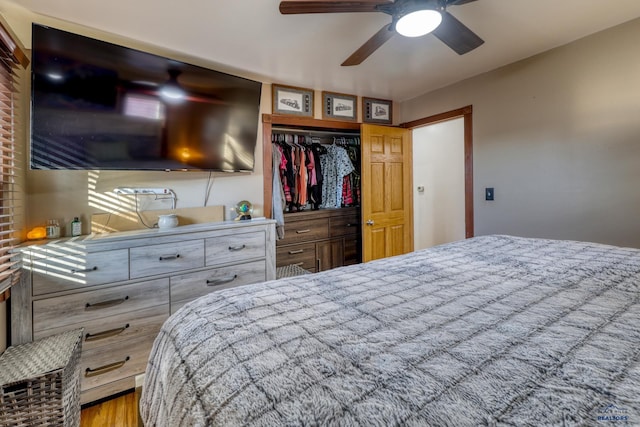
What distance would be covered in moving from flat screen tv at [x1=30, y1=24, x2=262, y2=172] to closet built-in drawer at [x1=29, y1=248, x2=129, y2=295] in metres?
0.53

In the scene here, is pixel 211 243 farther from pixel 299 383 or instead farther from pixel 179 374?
pixel 299 383

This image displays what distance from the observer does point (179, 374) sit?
2.27ft

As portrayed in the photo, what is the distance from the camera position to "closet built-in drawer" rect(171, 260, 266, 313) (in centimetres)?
194

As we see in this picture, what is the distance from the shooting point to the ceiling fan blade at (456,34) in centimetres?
154

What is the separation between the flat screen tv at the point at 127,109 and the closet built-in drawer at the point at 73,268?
0.53 meters

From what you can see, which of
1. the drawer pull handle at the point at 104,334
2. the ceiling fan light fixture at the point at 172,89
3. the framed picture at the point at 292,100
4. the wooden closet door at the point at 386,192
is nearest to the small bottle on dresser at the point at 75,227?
the drawer pull handle at the point at 104,334

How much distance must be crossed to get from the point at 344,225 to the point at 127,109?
2.49 m

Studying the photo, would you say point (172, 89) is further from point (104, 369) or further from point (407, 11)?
point (104, 369)

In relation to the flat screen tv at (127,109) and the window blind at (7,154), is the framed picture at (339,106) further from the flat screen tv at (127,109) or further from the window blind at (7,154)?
the window blind at (7,154)

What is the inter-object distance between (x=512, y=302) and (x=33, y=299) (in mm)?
2259

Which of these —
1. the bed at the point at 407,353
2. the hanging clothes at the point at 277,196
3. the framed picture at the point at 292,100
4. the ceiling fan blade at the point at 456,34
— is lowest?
the bed at the point at 407,353

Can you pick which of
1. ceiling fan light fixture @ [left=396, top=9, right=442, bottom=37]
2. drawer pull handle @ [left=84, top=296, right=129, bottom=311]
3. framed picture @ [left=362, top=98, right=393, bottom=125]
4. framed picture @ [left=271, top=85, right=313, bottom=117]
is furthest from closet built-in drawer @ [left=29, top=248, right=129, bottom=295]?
framed picture @ [left=362, top=98, right=393, bottom=125]

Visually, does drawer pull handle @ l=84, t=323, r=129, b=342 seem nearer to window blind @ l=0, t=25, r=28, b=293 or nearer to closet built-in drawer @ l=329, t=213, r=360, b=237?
window blind @ l=0, t=25, r=28, b=293

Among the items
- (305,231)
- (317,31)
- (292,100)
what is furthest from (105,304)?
(292,100)
